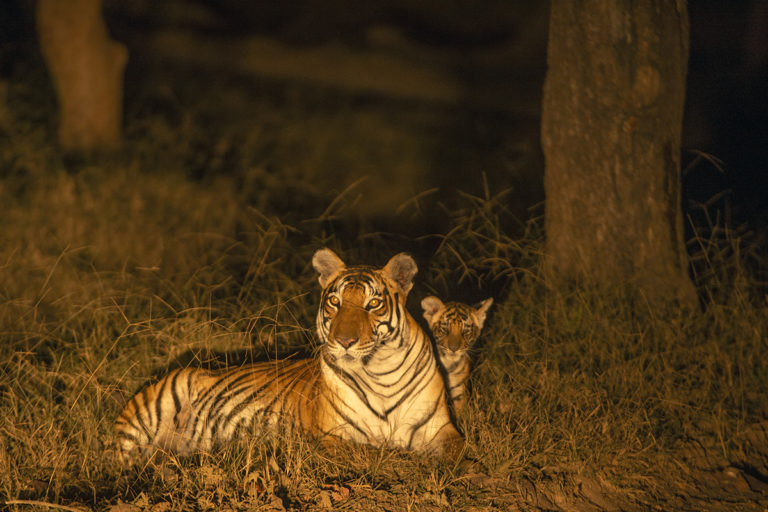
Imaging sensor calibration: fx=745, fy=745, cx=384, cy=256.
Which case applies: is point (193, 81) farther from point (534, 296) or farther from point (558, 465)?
point (558, 465)

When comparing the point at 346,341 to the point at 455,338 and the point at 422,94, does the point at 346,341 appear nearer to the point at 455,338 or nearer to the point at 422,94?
the point at 455,338

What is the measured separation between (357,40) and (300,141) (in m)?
6.97

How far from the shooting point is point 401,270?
3445 mm

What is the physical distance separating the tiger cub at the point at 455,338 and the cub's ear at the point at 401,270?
0.35 metres

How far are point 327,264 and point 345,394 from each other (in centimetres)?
61

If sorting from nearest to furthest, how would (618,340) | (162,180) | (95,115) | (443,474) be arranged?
(443,474)
(618,340)
(162,180)
(95,115)

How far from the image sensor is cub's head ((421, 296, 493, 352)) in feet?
12.0

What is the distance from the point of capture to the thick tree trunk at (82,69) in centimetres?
723

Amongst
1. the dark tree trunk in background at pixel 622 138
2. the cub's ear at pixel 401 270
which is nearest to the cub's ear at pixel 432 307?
the cub's ear at pixel 401 270

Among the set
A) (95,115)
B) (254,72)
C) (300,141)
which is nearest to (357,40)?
(254,72)

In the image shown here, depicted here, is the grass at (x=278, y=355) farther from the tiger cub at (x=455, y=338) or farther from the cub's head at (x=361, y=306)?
the cub's head at (x=361, y=306)

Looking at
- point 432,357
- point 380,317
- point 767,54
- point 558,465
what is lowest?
point 558,465

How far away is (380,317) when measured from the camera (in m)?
3.30

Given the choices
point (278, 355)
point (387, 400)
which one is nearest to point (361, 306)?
point (387, 400)
